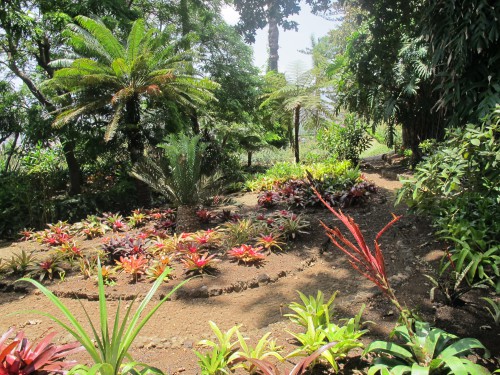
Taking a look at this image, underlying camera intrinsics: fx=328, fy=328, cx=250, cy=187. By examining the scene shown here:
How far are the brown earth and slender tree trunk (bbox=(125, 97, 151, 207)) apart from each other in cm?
439

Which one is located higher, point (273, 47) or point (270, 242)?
point (273, 47)

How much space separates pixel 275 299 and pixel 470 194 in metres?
Answer: 1.98

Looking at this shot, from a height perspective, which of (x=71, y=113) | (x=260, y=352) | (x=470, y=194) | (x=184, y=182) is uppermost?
(x=71, y=113)

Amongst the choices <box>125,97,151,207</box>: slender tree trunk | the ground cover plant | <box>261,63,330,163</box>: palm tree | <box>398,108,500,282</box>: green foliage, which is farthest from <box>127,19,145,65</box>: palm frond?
the ground cover plant

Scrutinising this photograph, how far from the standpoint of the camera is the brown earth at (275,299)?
7.57 ft

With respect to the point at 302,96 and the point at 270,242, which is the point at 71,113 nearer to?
the point at 270,242

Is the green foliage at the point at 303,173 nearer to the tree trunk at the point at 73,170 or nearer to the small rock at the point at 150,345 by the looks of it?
the tree trunk at the point at 73,170

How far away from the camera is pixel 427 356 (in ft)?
5.38

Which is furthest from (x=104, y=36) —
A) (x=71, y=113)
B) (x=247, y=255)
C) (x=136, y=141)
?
(x=247, y=255)

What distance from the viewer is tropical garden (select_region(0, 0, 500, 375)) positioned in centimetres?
196

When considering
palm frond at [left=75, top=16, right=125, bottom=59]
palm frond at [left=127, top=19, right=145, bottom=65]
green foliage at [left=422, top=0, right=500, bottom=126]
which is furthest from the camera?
palm frond at [left=127, top=19, right=145, bottom=65]

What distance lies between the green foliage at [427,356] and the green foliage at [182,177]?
417cm

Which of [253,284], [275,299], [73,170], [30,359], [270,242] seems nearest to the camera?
[30,359]

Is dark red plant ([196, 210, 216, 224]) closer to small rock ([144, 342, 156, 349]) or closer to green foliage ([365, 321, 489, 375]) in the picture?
small rock ([144, 342, 156, 349])
